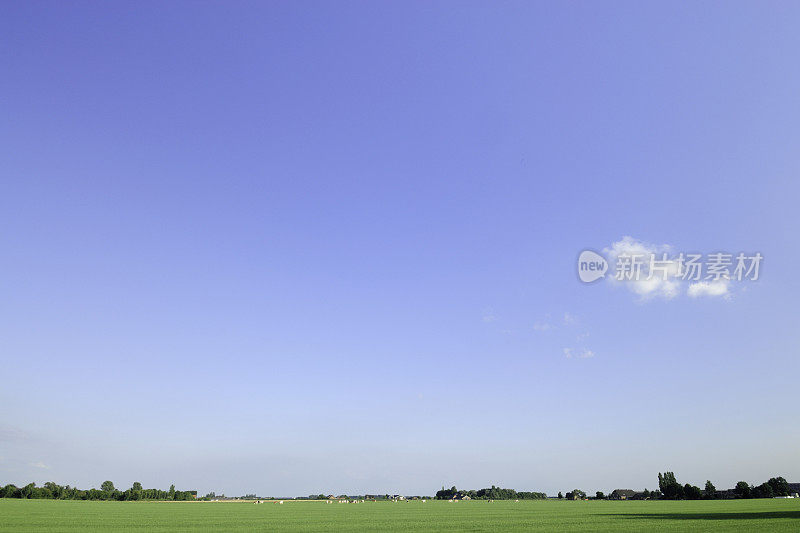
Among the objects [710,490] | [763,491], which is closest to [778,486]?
[763,491]

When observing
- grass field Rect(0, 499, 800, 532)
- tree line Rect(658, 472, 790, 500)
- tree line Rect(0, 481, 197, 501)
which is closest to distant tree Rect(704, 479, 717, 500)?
tree line Rect(658, 472, 790, 500)

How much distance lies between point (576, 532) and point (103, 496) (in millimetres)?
177825

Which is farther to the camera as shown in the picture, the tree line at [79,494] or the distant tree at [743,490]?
the distant tree at [743,490]

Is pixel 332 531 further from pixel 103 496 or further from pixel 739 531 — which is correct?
pixel 103 496

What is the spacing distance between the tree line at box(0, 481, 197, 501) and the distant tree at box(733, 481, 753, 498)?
212 metres

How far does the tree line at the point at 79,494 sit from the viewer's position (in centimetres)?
13288

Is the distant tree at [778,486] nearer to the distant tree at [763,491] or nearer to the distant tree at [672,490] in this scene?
the distant tree at [763,491]

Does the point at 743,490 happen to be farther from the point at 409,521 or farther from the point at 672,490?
the point at 409,521

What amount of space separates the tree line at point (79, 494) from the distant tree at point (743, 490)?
211502mm

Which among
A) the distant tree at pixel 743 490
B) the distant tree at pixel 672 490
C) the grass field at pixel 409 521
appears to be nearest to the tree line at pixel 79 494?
the grass field at pixel 409 521

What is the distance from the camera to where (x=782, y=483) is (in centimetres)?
16938

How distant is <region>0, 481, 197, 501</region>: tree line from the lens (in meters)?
133

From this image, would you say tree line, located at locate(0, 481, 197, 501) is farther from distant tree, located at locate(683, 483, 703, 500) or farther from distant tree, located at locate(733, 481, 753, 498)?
distant tree, located at locate(733, 481, 753, 498)

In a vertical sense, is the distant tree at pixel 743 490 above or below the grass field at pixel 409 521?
below
